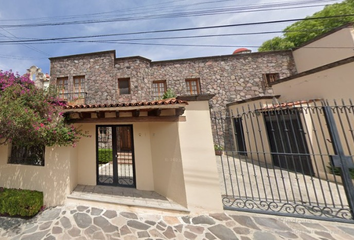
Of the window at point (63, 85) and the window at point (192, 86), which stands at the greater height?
the window at point (63, 85)

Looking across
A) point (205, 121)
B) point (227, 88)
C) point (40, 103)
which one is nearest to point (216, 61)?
point (227, 88)

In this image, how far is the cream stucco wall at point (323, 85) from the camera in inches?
211

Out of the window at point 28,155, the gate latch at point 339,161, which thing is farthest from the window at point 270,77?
the window at point 28,155

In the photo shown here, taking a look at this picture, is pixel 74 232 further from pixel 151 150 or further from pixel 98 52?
pixel 98 52

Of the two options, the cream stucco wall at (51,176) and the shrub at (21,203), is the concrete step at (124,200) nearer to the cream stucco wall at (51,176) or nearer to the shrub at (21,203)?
the cream stucco wall at (51,176)

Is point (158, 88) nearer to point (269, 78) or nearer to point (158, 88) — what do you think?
point (158, 88)

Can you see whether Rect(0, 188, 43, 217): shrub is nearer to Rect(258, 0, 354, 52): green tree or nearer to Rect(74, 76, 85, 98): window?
Rect(74, 76, 85, 98): window

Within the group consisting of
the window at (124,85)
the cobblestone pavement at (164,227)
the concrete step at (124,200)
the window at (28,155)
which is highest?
the window at (124,85)

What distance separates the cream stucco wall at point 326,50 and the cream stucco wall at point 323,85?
4.61 meters

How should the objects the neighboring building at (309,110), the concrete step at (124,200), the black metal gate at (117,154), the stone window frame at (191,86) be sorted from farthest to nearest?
the stone window frame at (191,86), the black metal gate at (117,154), the neighboring building at (309,110), the concrete step at (124,200)

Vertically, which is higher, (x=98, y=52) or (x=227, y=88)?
(x=98, y=52)

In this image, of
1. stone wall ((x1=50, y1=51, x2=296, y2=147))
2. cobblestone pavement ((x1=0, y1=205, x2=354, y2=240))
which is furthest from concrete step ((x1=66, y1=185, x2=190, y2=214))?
stone wall ((x1=50, y1=51, x2=296, y2=147))

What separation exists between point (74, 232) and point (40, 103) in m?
3.55

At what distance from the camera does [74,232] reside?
122 inches
